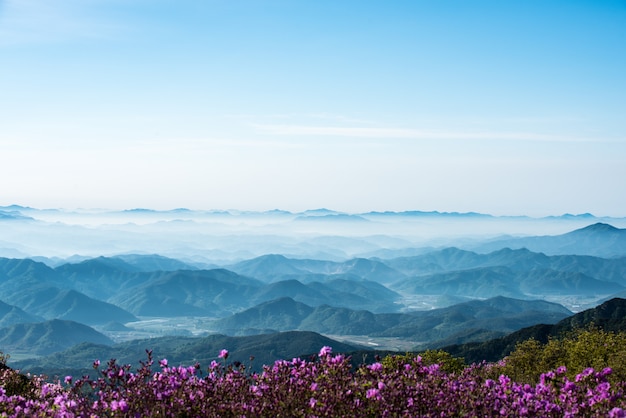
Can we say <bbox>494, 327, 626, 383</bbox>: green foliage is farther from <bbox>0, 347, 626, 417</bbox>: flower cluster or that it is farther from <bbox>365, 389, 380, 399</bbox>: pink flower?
<bbox>365, 389, 380, 399</bbox>: pink flower

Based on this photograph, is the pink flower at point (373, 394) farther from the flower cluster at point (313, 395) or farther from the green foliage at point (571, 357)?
the green foliage at point (571, 357)

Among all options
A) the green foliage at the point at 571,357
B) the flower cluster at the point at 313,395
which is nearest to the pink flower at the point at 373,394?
the flower cluster at the point at 313,395

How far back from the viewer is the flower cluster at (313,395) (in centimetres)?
1202

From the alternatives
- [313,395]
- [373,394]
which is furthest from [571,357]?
[373,394]

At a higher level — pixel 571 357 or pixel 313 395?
pixel 313 395

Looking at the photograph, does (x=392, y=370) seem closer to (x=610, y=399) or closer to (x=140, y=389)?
(x=610, y=399)

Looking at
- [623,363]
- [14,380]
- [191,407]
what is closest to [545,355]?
[623,363]

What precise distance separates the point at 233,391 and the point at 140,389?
1.72 meters

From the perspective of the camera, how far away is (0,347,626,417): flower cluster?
12.0 meters

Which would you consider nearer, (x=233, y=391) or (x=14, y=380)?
(x=233, y=391)

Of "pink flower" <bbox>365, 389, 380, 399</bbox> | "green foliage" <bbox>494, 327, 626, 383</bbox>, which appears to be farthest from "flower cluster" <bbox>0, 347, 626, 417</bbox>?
"green foliage" <bbox>494, 327, 626, 383</bbox>

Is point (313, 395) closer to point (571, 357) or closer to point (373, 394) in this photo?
point (373, 394)

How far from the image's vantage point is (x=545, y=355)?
8212 cm

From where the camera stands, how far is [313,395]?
12.5m
